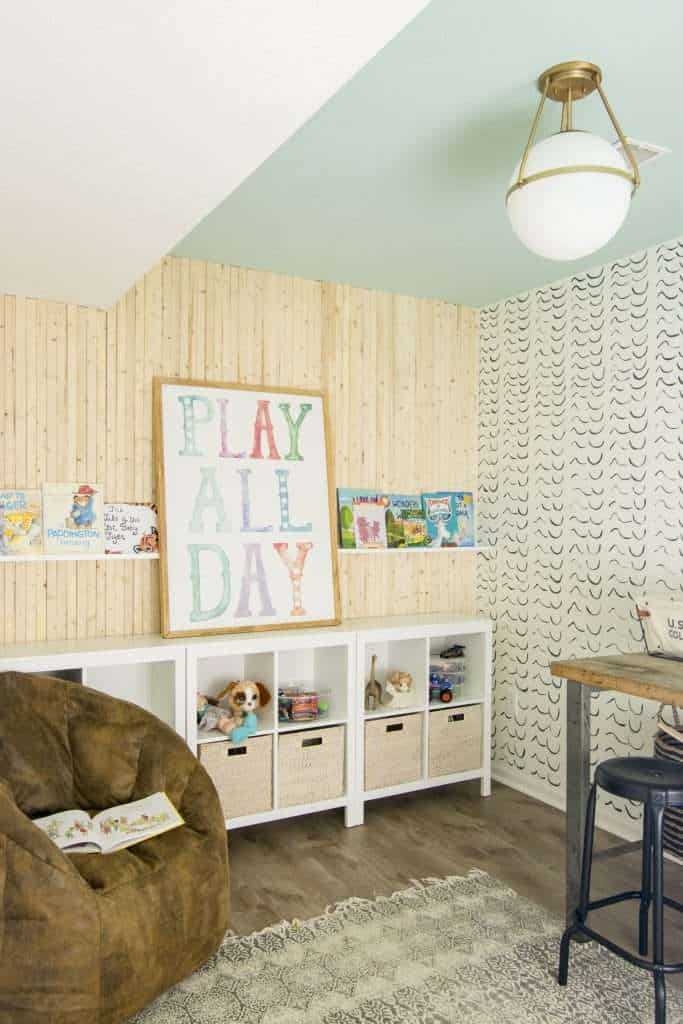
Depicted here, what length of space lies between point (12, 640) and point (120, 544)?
0.59m

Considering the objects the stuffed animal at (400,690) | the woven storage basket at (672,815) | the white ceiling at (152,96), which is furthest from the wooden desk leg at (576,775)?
the white ceiling at (152,96)

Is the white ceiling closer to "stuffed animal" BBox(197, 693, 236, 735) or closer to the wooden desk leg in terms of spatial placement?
the wooden desk leg

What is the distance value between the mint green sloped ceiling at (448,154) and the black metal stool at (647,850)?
75.5 inches

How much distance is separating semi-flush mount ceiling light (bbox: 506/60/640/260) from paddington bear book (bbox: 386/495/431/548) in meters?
2.29

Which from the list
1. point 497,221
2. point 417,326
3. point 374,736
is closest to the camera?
point 497,221

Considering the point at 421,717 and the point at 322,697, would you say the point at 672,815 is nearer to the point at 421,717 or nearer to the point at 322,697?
the point at 421,717

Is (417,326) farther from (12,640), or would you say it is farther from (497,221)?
(12,640)

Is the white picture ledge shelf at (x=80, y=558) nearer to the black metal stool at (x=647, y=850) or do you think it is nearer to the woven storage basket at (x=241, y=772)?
the woven storage basket at (x=241, y=772)

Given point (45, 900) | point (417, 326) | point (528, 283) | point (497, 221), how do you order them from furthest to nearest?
point (417, 326)
point (528, 283)
point (497, 221)
point (45, 900)

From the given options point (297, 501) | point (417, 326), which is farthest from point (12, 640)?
point (417, 326)

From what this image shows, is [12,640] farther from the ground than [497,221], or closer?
closer

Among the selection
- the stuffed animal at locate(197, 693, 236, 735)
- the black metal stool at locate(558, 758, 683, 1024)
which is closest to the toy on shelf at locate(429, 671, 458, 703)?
the stuffed animal at locate(197, 693, 236, 735)

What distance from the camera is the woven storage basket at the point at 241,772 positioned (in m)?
3.32

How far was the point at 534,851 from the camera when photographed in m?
3.37
